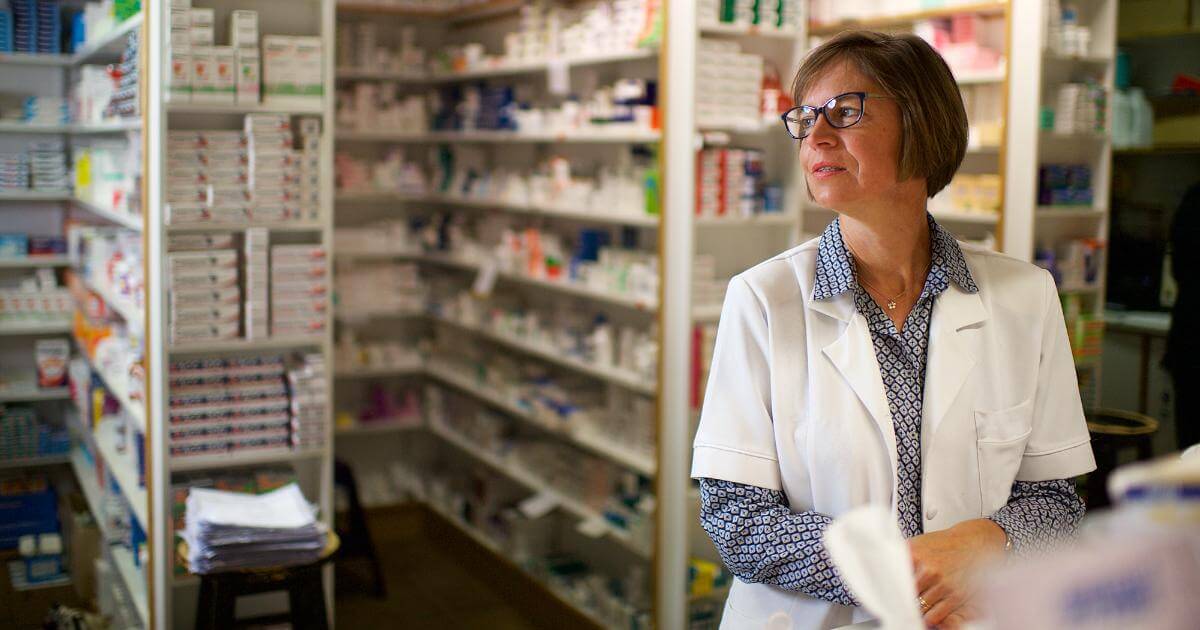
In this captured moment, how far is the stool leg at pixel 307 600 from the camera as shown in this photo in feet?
11.5

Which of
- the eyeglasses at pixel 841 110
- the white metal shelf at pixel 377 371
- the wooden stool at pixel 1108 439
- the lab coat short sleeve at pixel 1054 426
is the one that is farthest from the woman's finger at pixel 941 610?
the white metal shelf at pixel 377 371

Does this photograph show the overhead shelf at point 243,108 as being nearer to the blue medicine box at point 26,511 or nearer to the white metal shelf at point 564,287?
the white metal shelf at point 564,287

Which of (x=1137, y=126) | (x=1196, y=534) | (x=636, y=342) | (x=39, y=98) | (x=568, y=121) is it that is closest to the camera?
(x=1196, y=534)

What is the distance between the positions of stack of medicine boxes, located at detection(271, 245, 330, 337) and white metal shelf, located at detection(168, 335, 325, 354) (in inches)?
0.8

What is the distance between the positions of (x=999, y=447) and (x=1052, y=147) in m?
3.15

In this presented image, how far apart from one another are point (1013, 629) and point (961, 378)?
1.13m

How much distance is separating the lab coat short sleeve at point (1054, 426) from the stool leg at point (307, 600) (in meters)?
2.29

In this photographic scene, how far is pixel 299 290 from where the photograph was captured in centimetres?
402

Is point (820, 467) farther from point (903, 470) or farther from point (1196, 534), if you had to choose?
point (1196, 534)

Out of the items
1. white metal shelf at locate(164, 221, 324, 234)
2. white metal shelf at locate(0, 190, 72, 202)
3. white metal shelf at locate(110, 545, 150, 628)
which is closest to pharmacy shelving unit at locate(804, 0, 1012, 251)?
white metal shelf at locate(164, 221, 324, 234)

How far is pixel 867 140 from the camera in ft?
6.11

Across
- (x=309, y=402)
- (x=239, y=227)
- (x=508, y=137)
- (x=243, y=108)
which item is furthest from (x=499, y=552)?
(x=243, y=108)

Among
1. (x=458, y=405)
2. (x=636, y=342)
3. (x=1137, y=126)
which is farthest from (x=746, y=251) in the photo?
(x=458, y=405)

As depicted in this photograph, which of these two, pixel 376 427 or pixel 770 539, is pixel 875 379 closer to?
pixel 770 539
